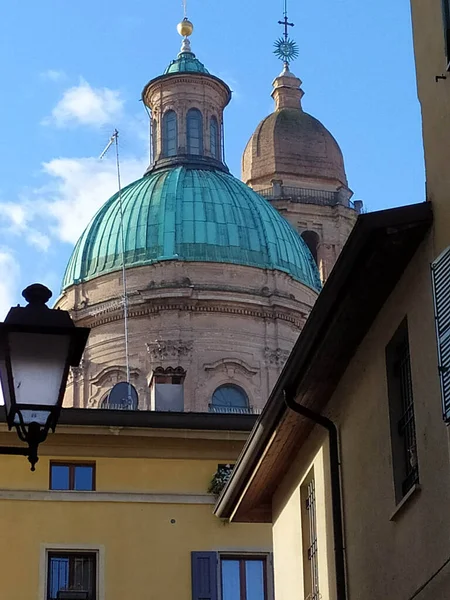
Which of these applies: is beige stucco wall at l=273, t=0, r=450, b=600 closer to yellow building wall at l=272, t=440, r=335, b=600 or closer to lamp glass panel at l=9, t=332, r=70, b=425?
yellow building wall at l=272, t=440, r=335, b=600

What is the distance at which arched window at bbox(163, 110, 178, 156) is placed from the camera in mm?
56469

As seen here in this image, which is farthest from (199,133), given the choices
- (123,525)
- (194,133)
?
(123,525)

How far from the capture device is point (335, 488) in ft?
44.0

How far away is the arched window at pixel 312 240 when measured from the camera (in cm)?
5928

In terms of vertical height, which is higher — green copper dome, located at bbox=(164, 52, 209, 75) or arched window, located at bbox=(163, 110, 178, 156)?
green copper dome, located at bbox=(164, 52, 209, 75)

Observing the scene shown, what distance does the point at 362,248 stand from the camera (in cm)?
1120

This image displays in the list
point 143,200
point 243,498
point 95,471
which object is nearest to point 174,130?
point 143,200

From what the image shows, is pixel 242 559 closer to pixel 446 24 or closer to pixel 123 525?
pixel 123 525

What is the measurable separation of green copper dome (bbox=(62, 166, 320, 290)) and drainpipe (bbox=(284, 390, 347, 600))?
123ft

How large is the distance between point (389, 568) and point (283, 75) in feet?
178

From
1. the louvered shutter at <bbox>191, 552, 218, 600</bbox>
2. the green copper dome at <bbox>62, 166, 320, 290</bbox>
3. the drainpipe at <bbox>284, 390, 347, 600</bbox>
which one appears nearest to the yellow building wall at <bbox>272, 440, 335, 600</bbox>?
the drainpipe at <bbox>284, 390, 347, 600</bbox>

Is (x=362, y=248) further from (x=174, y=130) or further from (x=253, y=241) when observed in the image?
(x=174, y=130)

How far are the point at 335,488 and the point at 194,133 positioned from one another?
43648mm

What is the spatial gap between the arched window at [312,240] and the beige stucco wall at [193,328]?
8.11 m
